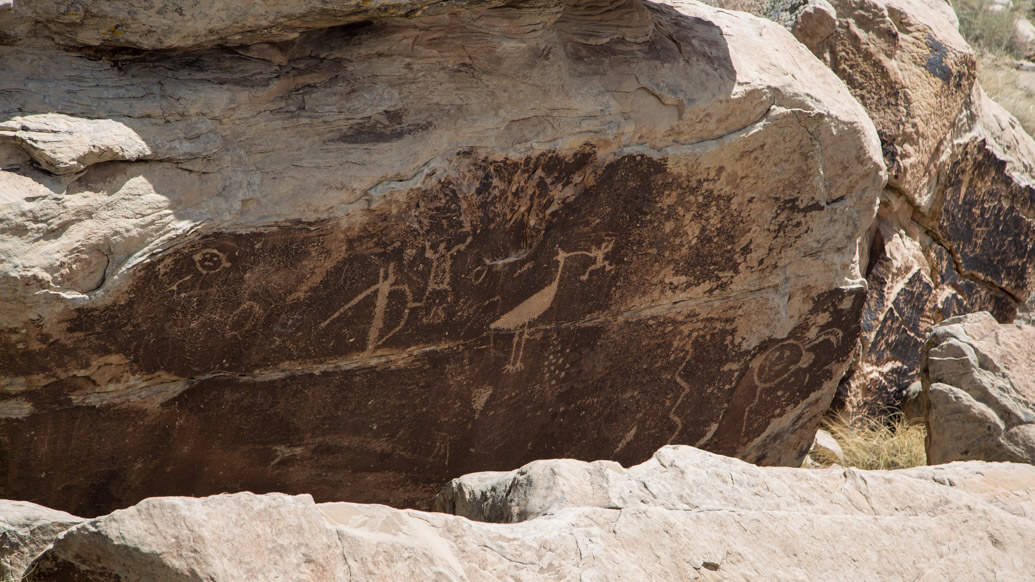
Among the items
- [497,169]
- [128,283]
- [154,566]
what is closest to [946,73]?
[497,169]

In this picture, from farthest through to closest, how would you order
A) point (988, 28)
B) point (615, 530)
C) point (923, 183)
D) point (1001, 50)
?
1. point (988, 28)
2. point (1001, 50)
3. point (923, 183)
4. point (615, 530)

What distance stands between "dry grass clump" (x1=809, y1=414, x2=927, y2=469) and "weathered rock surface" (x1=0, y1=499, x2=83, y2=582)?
3330mm

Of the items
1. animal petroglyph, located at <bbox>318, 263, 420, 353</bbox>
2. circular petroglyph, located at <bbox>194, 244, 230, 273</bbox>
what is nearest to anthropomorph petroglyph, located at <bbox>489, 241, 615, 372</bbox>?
animal petroglyph, located at <bbox>318, 263, 420, 353</bbox>

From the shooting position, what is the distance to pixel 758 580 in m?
2.16

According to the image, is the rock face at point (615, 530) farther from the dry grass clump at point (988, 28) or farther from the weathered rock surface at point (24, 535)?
the dry grass clump at point (988, 28)

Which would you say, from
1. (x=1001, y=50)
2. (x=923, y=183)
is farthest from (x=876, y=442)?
(x=1001, y=50)

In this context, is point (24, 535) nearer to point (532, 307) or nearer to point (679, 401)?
point (532, 307)

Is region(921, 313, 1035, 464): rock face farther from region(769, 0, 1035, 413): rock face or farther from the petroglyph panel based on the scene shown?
region(769, 0, 1035, 413): rock face

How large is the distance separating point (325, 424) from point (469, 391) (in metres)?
0.53

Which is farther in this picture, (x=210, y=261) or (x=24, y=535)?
(x=210, y=261)

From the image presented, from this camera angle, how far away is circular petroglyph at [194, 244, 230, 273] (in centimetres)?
270

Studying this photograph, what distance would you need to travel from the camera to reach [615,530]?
7.04ft

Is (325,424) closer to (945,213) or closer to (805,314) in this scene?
(805,314)

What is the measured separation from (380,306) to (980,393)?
91.9 inches
